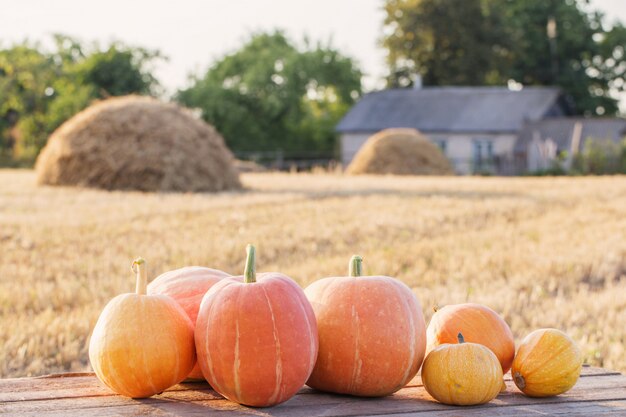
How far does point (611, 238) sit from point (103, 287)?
4.80 m

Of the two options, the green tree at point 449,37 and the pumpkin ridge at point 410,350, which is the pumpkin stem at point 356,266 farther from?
the green tree at point 449,37

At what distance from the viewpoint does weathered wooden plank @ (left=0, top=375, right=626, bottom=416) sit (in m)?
2.38

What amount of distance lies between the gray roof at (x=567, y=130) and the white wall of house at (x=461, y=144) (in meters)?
1.16

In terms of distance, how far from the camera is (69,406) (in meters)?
2.42

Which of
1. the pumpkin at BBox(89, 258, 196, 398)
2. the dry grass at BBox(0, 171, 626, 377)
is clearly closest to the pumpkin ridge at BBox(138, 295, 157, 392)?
the pumpkin at BBox(89, 258, 196, 398)

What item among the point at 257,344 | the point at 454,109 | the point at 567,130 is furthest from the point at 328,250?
the point at 454,109

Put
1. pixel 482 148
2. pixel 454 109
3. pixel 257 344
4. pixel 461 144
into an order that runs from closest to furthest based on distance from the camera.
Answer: pixel 257 344, pixel 482 148, pixel 461 144, pixel 454 109

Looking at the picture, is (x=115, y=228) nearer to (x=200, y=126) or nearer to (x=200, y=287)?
(x=200, y=287)

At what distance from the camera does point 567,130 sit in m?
39.1

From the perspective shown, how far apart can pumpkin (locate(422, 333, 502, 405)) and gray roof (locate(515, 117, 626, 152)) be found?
37003mm

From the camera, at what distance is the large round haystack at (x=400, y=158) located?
95.2 ft

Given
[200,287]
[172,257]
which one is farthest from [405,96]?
[200,287]

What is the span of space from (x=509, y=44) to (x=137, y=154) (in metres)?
36.3

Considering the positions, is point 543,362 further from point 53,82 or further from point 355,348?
point 53,82
